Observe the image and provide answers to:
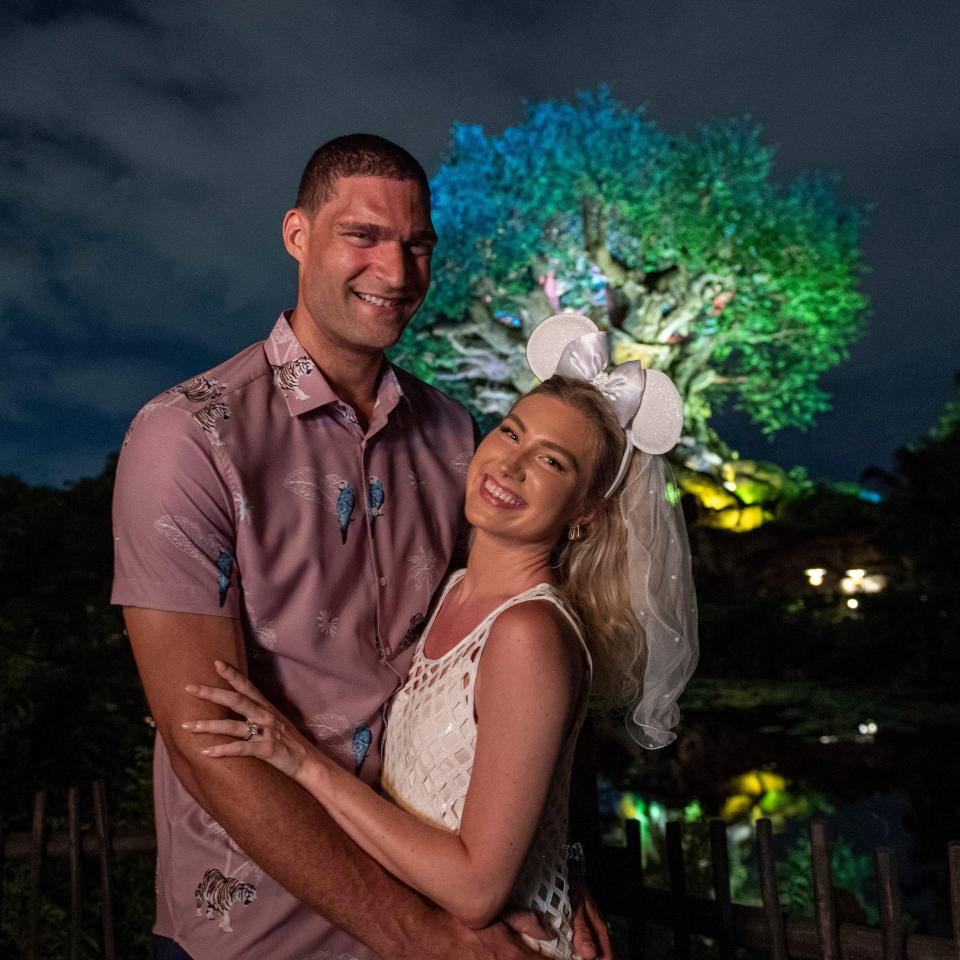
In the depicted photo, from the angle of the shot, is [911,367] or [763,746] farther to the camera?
[911,367]

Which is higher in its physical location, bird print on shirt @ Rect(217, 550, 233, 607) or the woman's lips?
the woman's lips

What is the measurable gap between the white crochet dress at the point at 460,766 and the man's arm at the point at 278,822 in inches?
5.4

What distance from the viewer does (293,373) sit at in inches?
77.6

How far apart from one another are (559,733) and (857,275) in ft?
56.5

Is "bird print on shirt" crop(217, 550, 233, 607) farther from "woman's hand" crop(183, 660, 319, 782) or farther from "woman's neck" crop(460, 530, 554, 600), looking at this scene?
"woman's neck" crop(460, 530, 554, 600)

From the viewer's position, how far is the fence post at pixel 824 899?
2.22 metres

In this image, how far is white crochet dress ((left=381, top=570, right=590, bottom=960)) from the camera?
176 cm

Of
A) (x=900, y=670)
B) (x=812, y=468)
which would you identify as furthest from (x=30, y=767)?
(x=812, y=468)

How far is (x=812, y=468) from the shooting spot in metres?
76.4

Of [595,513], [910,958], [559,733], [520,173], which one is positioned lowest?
[910,958]

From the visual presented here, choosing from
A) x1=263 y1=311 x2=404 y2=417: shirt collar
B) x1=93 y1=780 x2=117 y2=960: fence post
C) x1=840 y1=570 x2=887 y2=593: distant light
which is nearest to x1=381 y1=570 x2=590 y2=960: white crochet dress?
x1=263 y1=311 x2=404 y2=417: shirt collar

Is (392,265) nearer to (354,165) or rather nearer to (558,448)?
(354,165)

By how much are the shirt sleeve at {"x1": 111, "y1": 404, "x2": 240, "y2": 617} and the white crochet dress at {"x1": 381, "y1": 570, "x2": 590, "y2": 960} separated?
39cm

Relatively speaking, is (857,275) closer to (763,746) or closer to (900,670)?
(900,670)
